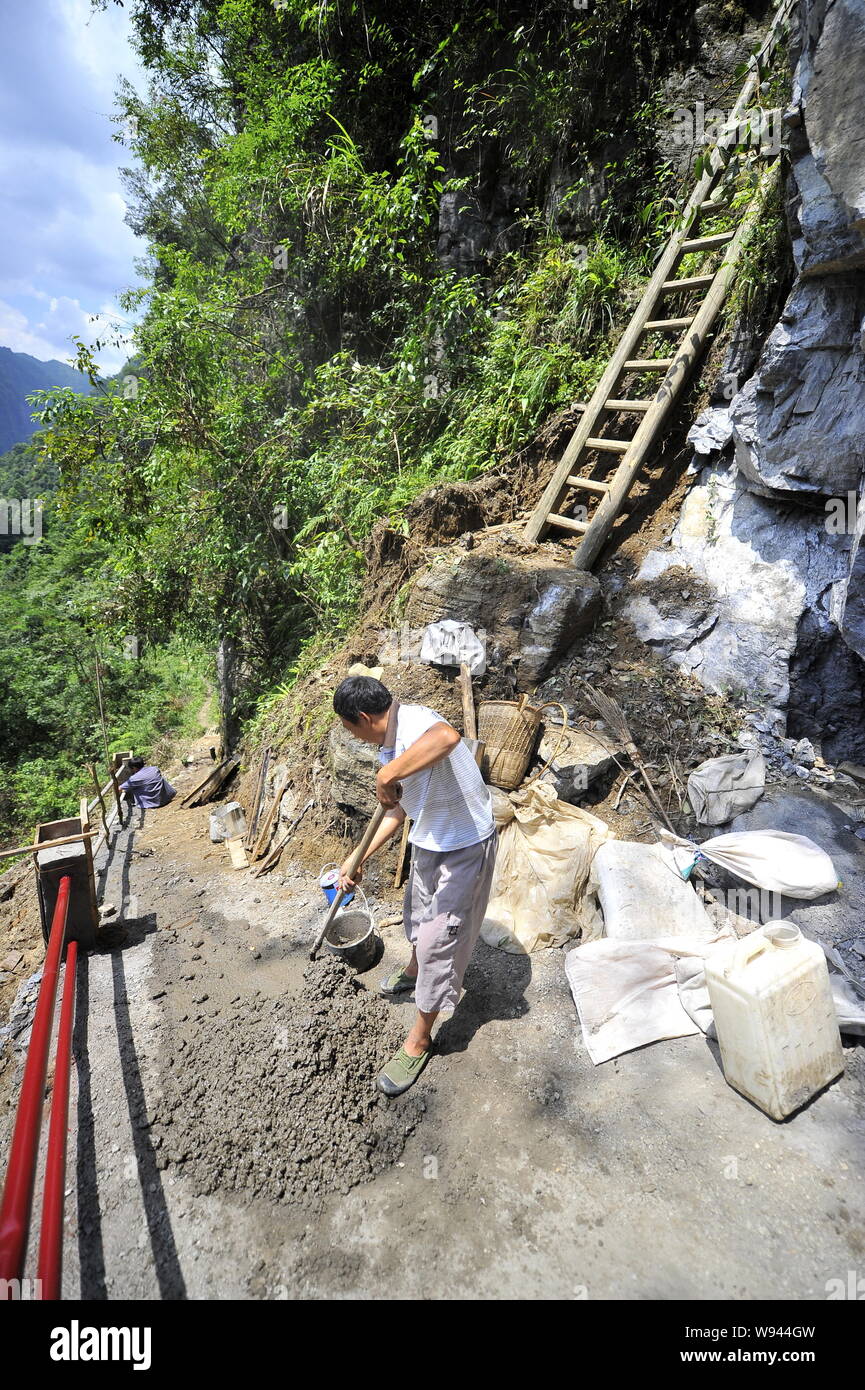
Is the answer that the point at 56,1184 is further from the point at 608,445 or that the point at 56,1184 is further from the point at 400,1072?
the point at 608,445

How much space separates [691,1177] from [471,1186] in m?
0.79

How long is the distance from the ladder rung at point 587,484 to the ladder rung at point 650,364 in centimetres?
99

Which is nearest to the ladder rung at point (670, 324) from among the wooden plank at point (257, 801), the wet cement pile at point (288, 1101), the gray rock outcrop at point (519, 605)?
the gray rock outcrop at point (519, 605)

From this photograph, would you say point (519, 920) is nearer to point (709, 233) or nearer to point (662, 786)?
point (662, 786)

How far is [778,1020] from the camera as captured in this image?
7.10 ft

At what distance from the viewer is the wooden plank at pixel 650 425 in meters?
4.51

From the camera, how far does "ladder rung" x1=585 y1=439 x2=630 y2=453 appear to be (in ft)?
15.5

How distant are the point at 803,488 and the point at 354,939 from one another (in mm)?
3967

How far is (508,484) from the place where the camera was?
18.1 feet

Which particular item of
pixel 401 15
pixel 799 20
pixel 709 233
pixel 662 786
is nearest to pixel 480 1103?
pixel 662 786

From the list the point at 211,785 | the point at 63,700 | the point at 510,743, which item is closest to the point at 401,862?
the point at 510,743

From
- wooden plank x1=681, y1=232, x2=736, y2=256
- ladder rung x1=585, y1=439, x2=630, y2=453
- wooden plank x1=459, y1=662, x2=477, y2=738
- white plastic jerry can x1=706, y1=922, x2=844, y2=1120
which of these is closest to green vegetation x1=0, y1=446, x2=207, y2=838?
wooden plank x1=459, y1=662, x2=477, y2=738

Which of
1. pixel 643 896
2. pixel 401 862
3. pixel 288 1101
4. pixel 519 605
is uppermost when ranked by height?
pixel 519 605

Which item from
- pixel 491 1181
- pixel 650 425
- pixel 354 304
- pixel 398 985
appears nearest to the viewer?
pixel 491 1181
